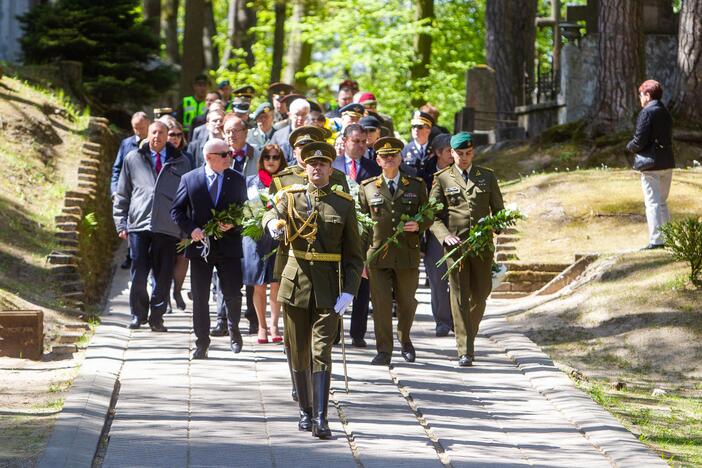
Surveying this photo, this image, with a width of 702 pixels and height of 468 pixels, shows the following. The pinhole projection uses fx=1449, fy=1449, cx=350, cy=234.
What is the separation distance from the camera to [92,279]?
706 inches

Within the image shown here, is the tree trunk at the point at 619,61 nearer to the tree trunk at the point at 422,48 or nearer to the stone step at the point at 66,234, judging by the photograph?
the stone step at the point at 66,234

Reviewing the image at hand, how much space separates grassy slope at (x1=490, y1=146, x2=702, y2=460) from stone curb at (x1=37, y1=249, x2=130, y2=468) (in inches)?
154

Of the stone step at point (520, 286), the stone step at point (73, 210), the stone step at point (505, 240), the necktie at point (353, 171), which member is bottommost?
the stone step at point (520, 286)

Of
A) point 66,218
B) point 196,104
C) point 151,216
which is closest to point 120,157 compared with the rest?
point 151,216

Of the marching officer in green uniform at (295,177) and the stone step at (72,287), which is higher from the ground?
the marching officer in green uniform at (295,177)

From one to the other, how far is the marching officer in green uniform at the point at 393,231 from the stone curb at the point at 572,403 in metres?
1.22

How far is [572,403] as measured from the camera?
11.5 metres

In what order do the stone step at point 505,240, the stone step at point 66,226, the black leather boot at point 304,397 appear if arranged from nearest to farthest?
the black leather boot at point 304,397 < the stone step at point 66,226 < the stone step at point 505,240

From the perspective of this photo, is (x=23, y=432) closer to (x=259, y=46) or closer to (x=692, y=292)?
(x=692, y=292)

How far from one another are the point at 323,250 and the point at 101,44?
17.7 metres

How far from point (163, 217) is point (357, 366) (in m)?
3.07

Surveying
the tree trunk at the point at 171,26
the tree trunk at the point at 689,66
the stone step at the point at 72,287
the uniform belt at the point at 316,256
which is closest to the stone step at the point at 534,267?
the stone step at the point at 72,287

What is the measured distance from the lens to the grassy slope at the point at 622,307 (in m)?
11.9

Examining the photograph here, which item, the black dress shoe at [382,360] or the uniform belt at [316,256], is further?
the black dress shoe at [382,360]
